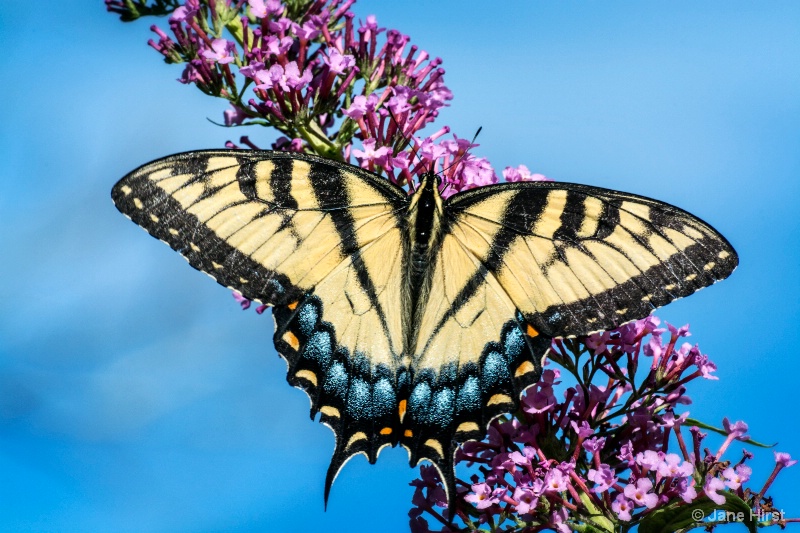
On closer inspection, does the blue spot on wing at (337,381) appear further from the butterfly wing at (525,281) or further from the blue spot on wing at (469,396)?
the blue spot on wing at (469,396)

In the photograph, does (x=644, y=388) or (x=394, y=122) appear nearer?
(x=644, y=388)

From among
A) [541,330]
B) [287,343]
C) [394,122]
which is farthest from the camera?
[394,122]

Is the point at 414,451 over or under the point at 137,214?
under

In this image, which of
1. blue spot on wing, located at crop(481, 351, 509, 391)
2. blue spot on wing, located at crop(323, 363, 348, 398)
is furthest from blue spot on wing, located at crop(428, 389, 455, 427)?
blue spot on wing, located at crop(323, 363, 348, 398)

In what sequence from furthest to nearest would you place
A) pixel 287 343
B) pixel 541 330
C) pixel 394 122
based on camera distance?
pixel 394 122 → pixel 287 343 → pixel 541 330

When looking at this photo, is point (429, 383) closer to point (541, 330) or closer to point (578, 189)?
point (541, 330)

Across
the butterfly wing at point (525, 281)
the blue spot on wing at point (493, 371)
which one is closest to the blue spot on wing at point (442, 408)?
the butterfly wing at point (525, 281)

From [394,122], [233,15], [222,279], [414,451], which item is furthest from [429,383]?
[233,15]
